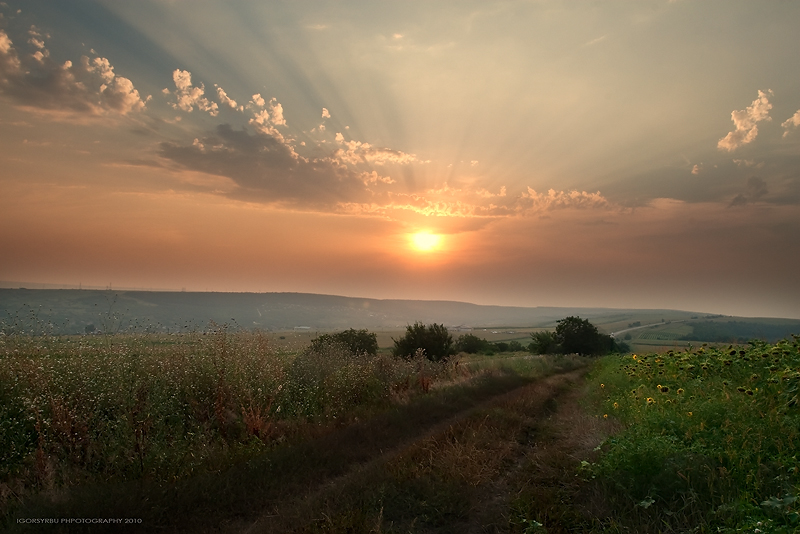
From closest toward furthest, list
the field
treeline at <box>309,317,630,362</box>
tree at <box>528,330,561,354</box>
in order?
the field < treeline at <box>309,317,630,362</box> < tree at <box>528,330,561,354</box>

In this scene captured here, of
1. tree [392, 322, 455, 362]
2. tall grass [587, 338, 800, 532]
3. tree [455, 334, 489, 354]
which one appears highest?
tall grass [587, 338, 800, 532]

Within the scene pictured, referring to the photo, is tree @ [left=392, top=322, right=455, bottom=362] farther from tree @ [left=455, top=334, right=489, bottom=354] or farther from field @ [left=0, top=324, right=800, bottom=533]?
tree @ [left=455, top=334, right=489, bottom=354]

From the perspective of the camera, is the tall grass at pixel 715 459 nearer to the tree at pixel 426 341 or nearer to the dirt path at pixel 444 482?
the dirt path at pixel 444 482

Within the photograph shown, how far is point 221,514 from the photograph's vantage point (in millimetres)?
5762

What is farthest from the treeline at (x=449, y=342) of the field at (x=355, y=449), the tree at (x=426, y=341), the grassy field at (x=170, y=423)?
the field at (x=355, y=449)

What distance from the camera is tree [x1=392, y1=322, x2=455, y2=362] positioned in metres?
28.9

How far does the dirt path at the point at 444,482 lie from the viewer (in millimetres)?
5453

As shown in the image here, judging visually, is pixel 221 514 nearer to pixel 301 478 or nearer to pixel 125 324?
pixel 301 478

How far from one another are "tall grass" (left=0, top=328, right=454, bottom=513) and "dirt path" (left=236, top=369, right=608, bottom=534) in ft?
7.12

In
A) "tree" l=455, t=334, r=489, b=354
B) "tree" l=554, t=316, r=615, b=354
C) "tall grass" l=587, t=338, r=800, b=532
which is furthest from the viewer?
"tree" l=455, t=334, r=489, b=354

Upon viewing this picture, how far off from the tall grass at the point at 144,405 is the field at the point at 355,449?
4cm

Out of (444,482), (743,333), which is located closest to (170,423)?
(444,482)

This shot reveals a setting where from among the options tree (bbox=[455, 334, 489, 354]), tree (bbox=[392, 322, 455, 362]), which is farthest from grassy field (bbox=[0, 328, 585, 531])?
tree (bbox=[455, 334, 489, 354])

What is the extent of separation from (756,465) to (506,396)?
843 cm
